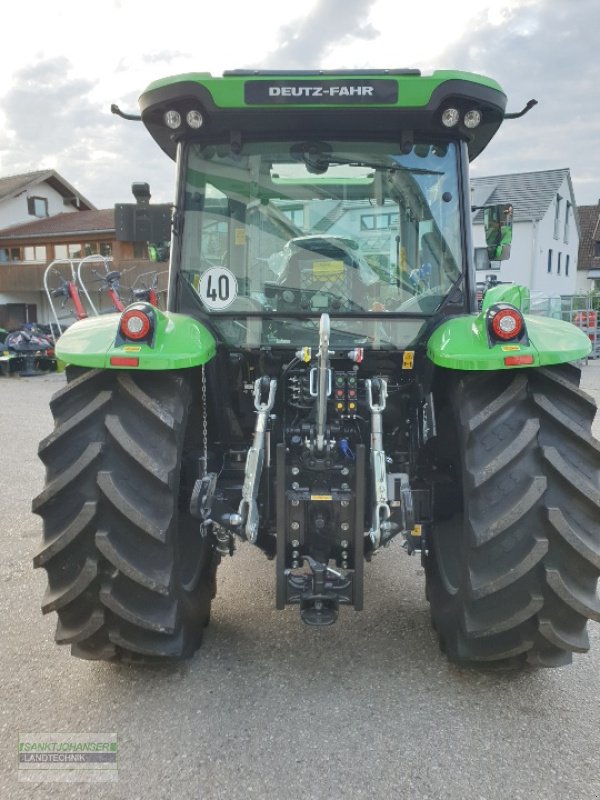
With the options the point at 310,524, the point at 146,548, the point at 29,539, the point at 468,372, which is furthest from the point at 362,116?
the point at 29,539

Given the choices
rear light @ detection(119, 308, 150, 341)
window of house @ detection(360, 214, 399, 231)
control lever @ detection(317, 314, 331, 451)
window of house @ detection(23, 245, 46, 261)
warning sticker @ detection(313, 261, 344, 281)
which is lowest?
control lever @ detection(317, 314, 331, 451)

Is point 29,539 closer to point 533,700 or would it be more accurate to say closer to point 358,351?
point 358,351

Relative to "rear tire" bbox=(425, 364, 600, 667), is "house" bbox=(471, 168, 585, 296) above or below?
above

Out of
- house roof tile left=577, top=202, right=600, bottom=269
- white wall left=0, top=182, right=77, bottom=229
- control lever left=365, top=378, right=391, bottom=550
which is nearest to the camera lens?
control lever left=365, top=378, right=391, bottom=550

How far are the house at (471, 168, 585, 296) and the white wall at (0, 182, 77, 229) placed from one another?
21.8m

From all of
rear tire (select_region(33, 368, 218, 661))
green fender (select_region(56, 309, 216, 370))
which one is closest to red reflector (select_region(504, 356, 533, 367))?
green fender (select_region(56, 309, 216, 370))

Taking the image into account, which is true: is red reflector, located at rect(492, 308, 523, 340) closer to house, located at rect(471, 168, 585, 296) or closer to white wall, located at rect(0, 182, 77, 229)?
house, located at rect(471, 168, 585, 296)

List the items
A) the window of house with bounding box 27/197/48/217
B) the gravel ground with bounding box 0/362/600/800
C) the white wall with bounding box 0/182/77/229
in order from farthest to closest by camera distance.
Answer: the window of house with bounding box 27/197/48/217 < the white wall with bounding box 0/182/77/229 < the gravel ground with bounding box 0/362/600/800

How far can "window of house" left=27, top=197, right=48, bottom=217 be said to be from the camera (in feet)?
113

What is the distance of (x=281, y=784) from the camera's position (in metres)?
2.30

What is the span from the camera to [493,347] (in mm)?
2672

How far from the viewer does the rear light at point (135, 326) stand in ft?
9.03

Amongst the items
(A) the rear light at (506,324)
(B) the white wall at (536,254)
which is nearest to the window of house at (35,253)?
(B) the white wall at (536,254)

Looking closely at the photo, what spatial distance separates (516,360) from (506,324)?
161mm
